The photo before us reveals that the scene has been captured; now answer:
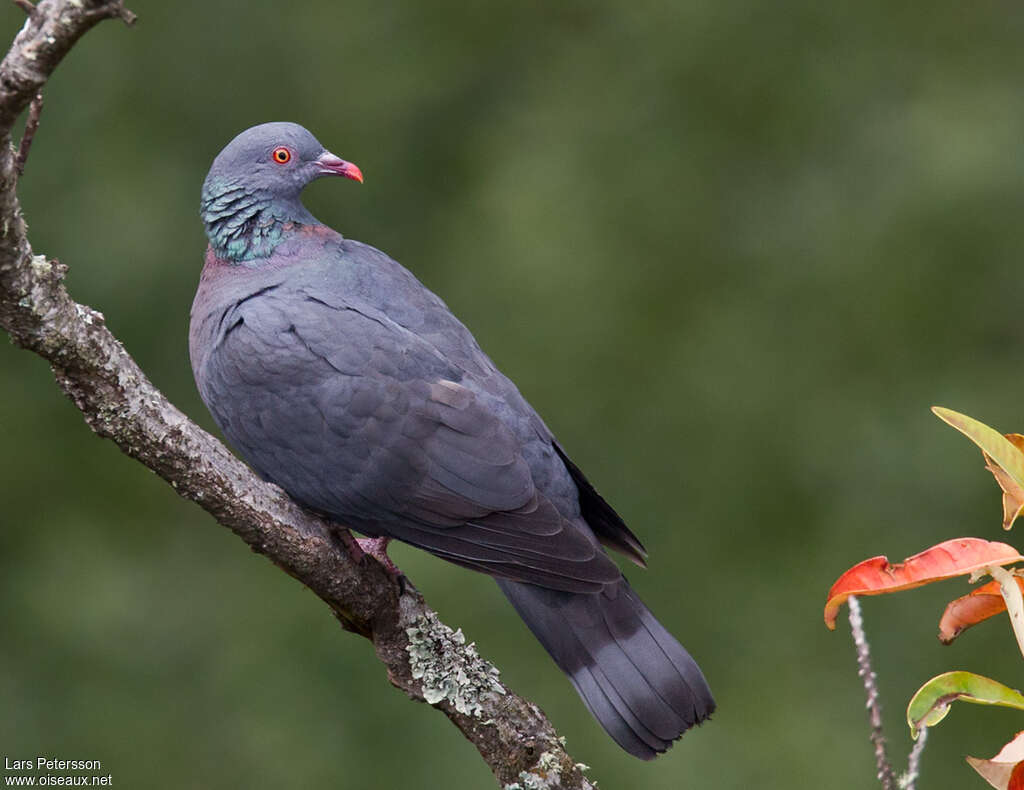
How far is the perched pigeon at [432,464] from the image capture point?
2.98 metres

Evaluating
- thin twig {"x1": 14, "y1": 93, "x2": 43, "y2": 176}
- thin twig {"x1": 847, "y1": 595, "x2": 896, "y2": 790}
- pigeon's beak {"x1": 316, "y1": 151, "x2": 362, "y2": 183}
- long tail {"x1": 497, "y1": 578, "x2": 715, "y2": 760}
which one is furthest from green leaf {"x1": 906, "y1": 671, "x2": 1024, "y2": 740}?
pigeon's beak {"x1": 316, "y1": 151, "x2": 362, "y2": 183}

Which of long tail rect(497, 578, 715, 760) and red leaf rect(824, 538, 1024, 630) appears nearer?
red leaf rect(824, 538, 1024, 630)

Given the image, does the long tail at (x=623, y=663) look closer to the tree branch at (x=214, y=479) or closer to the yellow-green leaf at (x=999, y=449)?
the tree branch at (x=214, y=479)

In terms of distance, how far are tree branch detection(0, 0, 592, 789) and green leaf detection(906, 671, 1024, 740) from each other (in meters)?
0.88

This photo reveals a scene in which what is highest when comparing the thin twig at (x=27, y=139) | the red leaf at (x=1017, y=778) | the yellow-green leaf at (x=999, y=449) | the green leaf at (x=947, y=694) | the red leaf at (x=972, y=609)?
the yellow-green leaf at (x=999, y=449)

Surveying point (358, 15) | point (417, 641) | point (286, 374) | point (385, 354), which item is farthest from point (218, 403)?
point (358, 15)

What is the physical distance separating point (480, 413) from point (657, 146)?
2.88 metres

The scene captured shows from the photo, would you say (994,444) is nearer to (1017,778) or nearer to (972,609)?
(972,609)

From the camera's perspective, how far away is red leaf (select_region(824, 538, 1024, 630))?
195cm

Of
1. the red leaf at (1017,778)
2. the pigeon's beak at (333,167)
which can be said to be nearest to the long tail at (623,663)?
the red leaf at (1017,778)

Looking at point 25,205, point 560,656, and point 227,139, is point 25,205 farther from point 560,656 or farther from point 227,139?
point 560,656

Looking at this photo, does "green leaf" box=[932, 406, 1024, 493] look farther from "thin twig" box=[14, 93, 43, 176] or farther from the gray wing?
"thin twig" box=[14, 93, 43, 176]

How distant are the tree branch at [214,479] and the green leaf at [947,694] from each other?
876 millimetres

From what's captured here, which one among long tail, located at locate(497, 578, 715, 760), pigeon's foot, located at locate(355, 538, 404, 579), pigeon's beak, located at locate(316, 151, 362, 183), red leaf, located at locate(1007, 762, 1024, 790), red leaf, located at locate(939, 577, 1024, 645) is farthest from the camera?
pigeon's beak, located at locate(316, 151, 362, 183)
